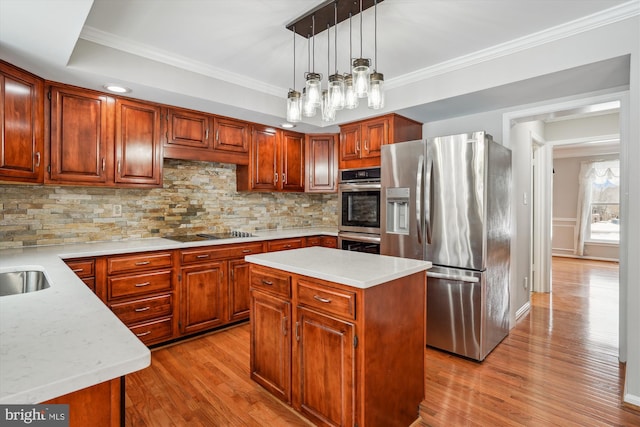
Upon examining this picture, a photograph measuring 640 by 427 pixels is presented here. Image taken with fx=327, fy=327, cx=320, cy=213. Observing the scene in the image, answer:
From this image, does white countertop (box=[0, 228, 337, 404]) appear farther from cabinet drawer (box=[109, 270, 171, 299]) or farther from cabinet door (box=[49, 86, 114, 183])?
cabinet door (box=[49, 86, 114, 183])

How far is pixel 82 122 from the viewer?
2.77 m

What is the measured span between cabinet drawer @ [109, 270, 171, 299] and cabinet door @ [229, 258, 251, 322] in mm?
626

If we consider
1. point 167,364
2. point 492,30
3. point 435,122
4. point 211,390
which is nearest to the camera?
point 211,390

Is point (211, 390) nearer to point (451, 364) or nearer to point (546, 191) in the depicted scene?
point (451, 364)

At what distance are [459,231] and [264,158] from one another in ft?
7.98

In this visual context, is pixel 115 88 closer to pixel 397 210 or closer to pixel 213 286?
pixel 213 286

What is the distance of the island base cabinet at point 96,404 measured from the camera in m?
0.78

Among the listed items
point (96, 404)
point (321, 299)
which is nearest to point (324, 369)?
point (321, 299)

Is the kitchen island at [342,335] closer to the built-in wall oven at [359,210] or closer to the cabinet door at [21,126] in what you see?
the built-in wall oven at [359,210]

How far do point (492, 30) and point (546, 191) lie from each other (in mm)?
3298

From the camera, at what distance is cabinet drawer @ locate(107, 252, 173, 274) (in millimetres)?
2705

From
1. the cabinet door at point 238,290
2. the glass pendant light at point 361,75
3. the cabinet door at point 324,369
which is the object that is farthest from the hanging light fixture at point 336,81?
the cabinet door at point 238,290

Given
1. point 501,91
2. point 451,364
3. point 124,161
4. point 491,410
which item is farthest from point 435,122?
point 124,161

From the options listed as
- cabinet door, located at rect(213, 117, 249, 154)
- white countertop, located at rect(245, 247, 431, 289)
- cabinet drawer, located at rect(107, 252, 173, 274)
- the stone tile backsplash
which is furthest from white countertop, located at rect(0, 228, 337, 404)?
cabinet door, located at rect(213, 117, 249, 154)
